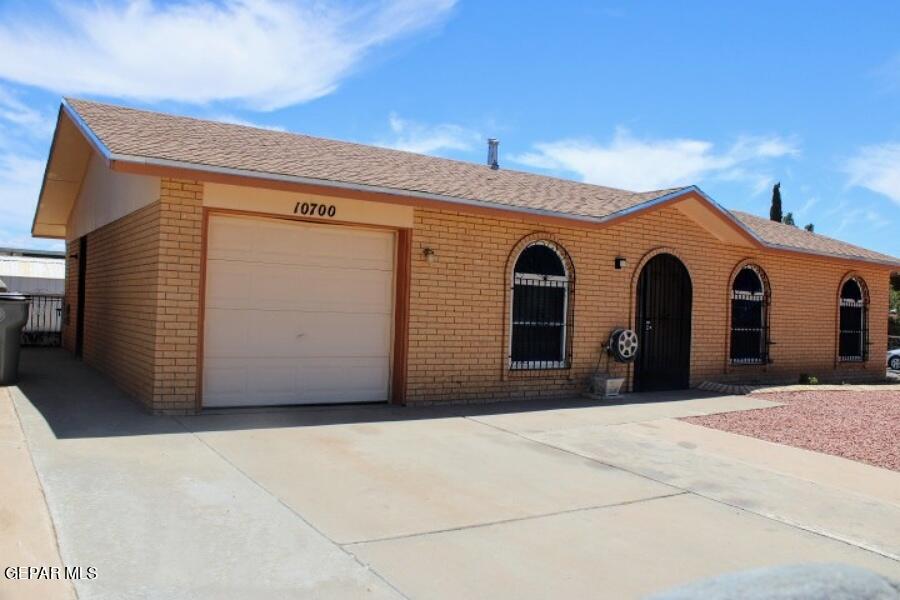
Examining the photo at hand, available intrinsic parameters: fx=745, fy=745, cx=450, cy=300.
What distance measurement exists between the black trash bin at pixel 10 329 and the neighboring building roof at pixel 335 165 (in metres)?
2.68

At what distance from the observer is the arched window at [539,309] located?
11.3m

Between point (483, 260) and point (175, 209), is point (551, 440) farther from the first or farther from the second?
point (175, 209)

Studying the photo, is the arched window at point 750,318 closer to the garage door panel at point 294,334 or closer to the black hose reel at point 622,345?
the black hose reel at point 622,345

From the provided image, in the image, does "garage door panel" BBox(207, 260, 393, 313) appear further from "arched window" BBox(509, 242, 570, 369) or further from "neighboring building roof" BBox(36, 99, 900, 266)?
"arched window" BBox(509, 242, 570, 369)

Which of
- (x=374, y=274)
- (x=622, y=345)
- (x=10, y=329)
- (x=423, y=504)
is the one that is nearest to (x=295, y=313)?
(x=374, y=274)

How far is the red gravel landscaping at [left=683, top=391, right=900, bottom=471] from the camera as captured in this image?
8.66 m

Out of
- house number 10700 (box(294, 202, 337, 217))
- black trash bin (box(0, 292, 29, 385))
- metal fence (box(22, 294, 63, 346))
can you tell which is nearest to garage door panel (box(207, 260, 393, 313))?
house number 10700 (box(294, 202, 337, 217))

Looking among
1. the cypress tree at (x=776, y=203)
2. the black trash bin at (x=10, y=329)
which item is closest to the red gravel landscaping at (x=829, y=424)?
the black trash bin at (x=10, y=329)

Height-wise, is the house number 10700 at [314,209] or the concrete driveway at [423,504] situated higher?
the house number 10700 at [314,209]

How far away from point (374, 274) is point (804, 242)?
11105 mm

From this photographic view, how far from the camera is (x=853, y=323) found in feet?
57.2

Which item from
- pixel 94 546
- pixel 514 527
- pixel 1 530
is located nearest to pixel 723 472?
pixel 514 527

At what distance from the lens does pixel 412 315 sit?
10172 millimetres

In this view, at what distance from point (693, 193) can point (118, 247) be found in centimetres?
936
